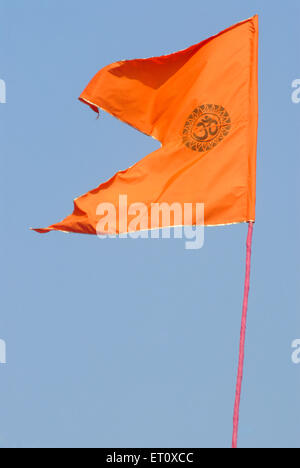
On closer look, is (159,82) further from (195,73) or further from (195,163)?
(195,163)

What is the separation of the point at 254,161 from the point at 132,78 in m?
5.74

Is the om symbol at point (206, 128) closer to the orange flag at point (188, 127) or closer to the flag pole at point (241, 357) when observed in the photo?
the orange flag at point (188, 127)

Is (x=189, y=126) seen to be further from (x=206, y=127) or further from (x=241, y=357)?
(x=241, y=357)

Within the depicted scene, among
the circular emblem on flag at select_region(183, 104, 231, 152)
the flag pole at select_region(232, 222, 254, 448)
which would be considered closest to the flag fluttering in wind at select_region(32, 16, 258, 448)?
the circular emblem on flag at select_region(183, 104, 231, 152)

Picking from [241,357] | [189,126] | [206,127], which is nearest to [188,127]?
[189,126]

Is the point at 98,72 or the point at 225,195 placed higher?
the point at 98,72

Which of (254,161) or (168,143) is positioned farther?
(168,143)

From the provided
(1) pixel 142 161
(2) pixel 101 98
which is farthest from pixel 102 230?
(2) pixel 101 98

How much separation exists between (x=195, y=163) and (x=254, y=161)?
195cm

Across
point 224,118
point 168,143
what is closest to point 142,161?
point 168,143

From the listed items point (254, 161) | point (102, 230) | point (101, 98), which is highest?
point (101, 98)

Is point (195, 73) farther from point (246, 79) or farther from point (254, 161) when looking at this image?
point (254, 161)

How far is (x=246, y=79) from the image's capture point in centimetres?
2953

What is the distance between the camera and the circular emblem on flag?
96.0ft
